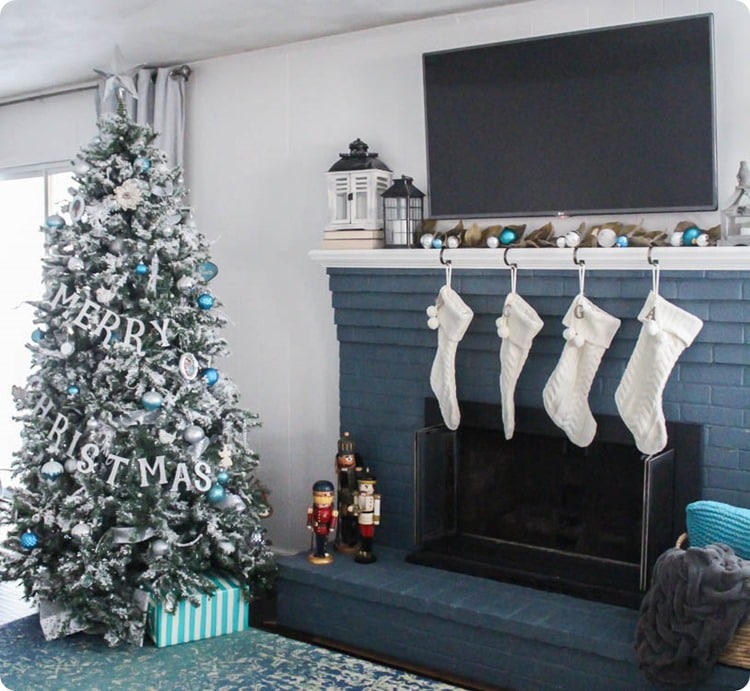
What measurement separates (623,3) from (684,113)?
0.46 metres

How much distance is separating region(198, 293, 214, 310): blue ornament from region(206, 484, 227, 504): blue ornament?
1.95 ft

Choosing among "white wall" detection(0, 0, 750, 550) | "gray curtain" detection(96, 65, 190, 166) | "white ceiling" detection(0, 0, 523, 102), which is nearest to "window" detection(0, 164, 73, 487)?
"white ceiling" detection(0, 0, 523, 102)

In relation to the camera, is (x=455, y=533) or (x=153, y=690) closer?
(x=153, y=690)

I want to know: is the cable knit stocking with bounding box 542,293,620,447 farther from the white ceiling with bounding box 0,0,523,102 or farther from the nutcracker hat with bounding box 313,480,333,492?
the white ceiling with bounding box 0,0,523,102

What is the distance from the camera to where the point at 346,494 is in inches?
134

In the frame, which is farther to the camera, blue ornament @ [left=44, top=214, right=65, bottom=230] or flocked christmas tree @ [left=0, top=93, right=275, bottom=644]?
blue ornament @ [left=44, top=214, right=65, bottom=230]

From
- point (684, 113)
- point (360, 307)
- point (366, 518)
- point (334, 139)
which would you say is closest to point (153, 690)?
point (366, 518)

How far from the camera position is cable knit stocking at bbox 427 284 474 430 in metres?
3.20

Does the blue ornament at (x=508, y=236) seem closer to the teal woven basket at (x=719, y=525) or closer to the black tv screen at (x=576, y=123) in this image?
the black tv screen at (x=576, y=123)

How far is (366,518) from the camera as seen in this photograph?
3314mm

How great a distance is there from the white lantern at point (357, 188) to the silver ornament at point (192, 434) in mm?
917

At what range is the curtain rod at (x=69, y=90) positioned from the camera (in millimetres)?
4121

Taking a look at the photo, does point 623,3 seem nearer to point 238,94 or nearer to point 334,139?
point 334,139

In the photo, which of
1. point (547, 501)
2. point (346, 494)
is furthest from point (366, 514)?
point (547, 501)
